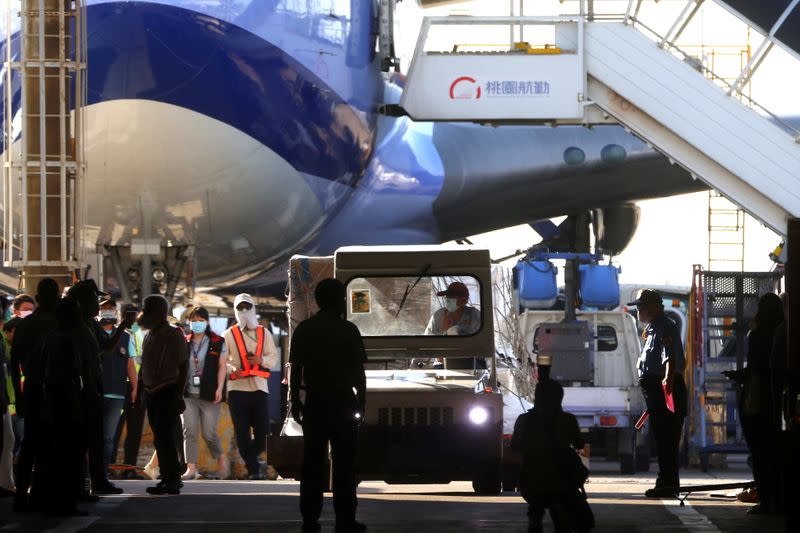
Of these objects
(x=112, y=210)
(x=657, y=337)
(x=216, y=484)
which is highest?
(x=112, y=210)

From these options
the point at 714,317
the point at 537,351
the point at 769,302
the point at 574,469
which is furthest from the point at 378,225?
the point at 574,469

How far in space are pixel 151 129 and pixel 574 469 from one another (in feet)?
26.4

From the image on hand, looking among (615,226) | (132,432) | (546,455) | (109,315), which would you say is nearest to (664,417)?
(546,455)

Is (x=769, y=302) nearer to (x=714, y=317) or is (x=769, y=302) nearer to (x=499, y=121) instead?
(x=499, y=121)

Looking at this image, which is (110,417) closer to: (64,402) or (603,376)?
(64,402)

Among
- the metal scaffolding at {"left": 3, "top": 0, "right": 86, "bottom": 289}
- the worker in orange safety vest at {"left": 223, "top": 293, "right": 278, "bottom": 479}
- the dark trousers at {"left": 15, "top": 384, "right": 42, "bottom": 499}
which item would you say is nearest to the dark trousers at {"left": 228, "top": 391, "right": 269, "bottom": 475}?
the worker in orange safety vest at {"left": 223, "top": 293, "right": 278, "bottom": 479}

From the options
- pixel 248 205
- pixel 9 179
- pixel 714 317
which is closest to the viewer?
pixel 9 179

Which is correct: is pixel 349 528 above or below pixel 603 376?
below

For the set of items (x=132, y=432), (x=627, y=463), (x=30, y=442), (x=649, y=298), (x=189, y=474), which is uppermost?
(x=649, y=298)

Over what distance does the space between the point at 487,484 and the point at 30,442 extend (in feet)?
10.5

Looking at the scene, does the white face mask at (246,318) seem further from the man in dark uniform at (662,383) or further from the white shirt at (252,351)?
the man in dark uniform at (662,383)

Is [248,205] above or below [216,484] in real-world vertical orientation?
above

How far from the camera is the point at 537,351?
857 inches

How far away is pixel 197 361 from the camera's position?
1694cm
